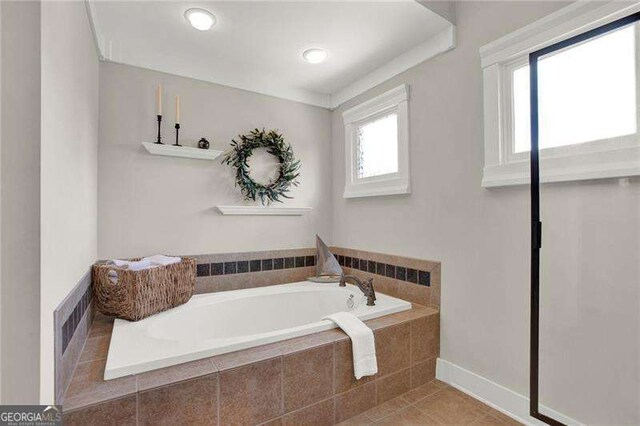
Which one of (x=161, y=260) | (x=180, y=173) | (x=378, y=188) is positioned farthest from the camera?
(x=378, y=188)

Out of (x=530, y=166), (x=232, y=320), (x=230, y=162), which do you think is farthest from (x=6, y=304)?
(x=530, y=166)

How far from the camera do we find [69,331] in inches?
47.9

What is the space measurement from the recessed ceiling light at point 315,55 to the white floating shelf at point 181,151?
948mm

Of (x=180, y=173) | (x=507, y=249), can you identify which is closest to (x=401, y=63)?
(x=507, y=249)

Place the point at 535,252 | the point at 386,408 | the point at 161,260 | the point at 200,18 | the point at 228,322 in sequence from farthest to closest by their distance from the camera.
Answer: the point at 228,322 → the point at 161,260 → the point at 200,18 → the point at 386,408 → the point at 535,252

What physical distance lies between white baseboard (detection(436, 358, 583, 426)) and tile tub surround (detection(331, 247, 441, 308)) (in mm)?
394

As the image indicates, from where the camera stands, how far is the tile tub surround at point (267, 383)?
3.74 ft

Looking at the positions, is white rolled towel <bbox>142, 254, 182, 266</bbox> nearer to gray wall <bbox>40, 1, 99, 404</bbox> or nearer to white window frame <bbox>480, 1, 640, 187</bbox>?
gray wall <bbox>40, 1, 99, 404</bbox>

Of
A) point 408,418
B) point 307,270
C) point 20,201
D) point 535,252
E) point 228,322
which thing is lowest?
point 408,418

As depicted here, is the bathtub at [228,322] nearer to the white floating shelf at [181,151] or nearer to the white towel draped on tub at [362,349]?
the white towel draped on tub at [362,349]

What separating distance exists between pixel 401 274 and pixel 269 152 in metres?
1.46

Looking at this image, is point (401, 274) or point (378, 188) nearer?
point (401, 274)

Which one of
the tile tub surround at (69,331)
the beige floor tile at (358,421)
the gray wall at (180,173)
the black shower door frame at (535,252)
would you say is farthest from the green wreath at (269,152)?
the black shower door frame at (535,252)

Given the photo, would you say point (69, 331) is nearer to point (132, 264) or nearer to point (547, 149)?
point (132, 264)
